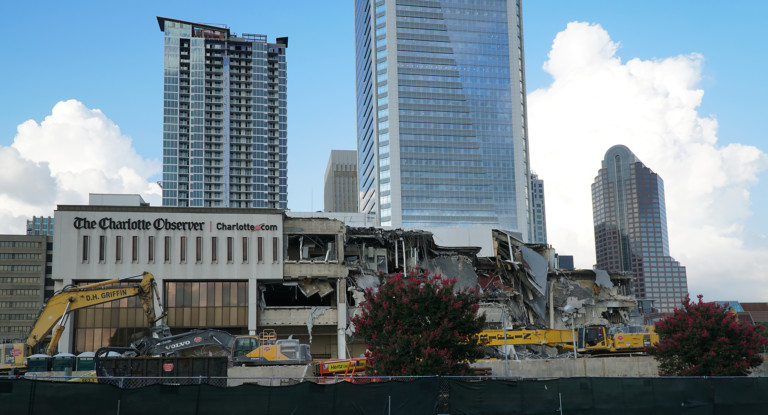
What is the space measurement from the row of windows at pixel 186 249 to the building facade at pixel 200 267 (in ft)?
0.27

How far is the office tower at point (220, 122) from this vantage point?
614 feet

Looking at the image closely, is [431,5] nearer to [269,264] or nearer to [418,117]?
[418,117]

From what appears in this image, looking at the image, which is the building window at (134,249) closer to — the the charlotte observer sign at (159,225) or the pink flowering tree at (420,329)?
the the charlotte observer sign at (159,225)

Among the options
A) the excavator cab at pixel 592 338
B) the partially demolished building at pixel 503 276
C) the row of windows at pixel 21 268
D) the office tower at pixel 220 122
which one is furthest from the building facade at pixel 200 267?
the office tower at pixel 220 122

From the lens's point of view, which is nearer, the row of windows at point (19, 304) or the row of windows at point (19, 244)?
the row of windows at point (19, 304)

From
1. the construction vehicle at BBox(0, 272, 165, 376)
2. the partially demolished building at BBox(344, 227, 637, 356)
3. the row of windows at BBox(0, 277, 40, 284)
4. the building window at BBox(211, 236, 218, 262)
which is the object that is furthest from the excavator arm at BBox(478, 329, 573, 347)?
the row of windows at BBox(0, 277, 40, 284)

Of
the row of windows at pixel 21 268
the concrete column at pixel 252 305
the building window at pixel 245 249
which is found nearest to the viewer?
the concrete column at pixel 252 305

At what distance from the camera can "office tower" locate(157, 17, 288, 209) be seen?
187 m

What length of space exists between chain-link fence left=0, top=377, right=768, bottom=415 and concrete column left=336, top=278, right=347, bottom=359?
39.3 metres

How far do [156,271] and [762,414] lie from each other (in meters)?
47.2

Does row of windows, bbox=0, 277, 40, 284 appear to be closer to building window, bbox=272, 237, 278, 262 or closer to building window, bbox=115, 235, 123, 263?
building window, bbox=115, 235, 123, 263

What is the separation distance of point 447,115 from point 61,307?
147629 millimetres

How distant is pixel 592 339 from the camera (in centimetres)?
4225

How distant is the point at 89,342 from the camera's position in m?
57.2
